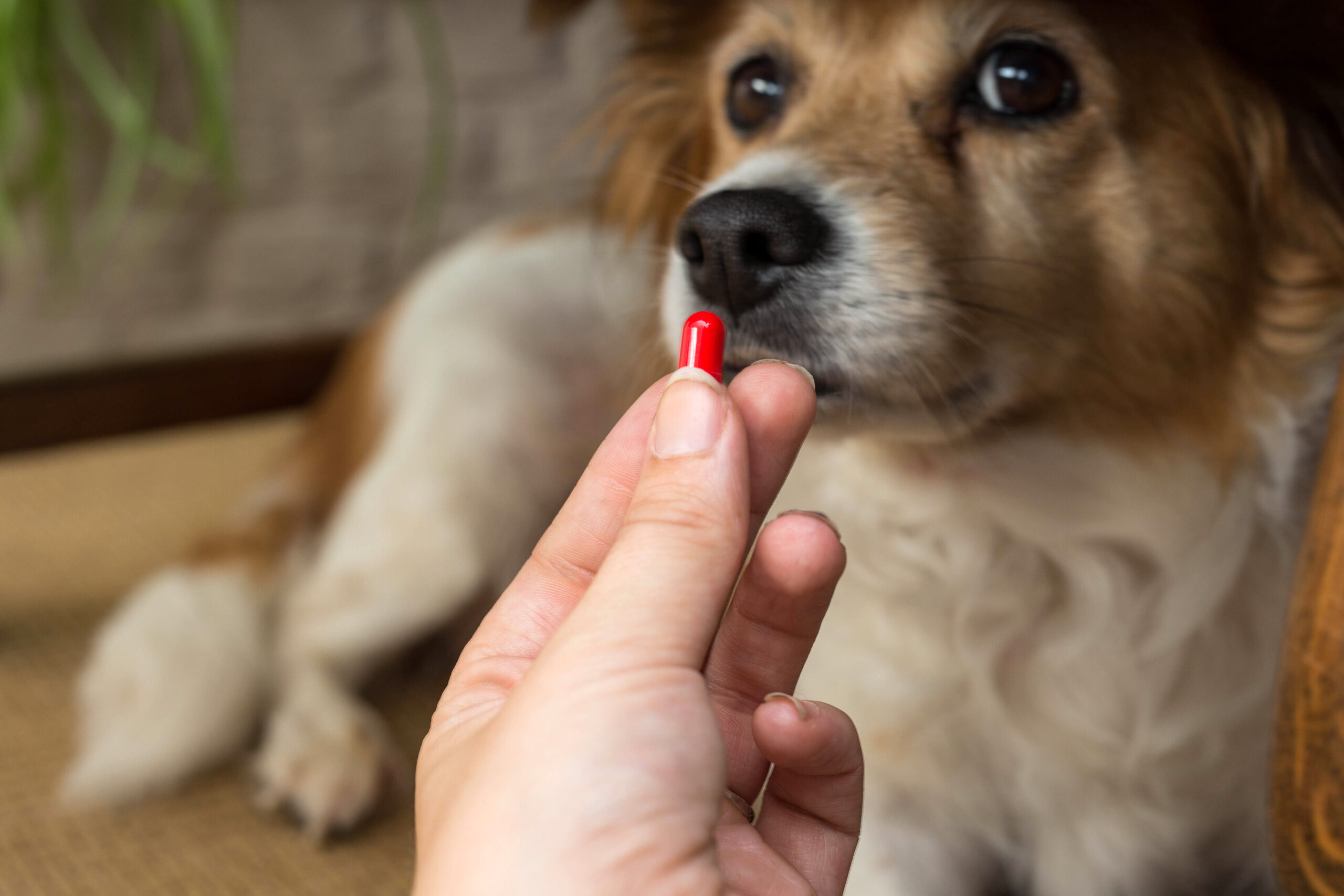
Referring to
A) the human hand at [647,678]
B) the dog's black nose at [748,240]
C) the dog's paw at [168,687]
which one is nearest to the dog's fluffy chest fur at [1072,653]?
the dog's black nose at [748,240]

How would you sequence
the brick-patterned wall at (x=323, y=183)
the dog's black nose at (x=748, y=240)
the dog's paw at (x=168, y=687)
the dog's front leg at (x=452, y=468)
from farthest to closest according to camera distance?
the brick-patterned wall at (x=323, y=183) < the dog's front leg at (x=452, y=468) < the dog's paw at (x=168, y=687) < the dog's black nose at (x=748, y=240)

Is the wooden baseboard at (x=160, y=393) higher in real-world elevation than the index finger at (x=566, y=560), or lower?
lower

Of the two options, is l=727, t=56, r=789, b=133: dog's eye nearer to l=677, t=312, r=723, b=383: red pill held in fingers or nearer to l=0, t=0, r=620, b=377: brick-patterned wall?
l=677, t=312, r=723, b=383: red pill held in fingers

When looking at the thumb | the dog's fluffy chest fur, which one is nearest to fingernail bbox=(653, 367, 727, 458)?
Answer: the thumb

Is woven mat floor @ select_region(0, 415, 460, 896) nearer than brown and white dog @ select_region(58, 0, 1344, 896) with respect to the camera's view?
No

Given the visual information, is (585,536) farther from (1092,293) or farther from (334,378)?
(334,378)

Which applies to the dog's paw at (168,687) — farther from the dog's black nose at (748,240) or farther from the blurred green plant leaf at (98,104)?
the dog's black nose at (748,240)
